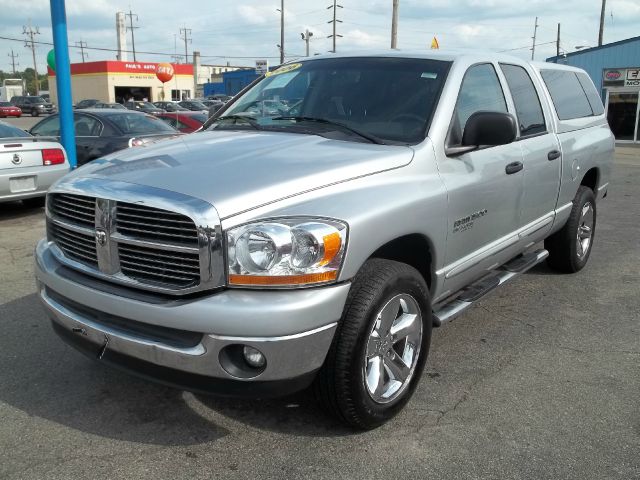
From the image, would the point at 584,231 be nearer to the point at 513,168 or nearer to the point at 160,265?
the point at 513,168

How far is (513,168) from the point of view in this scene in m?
3.97

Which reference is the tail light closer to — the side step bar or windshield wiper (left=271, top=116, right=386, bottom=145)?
windshield wiper (left=271, top=116, right=386, bottom=145)

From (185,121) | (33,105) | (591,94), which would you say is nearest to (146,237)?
(591,94)

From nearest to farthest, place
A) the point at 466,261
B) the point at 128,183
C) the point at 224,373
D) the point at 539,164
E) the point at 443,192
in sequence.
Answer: the point at 224,373 → the point at 128,183 → the point at 443,192 → the point at 466,261 → the point at 539,164

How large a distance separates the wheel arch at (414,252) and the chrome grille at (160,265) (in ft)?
3.00

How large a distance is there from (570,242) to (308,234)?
12.4 ft

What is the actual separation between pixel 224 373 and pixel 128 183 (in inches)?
38.0

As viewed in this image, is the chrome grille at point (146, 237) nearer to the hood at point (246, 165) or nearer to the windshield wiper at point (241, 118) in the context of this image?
the hood at point (246, 165)

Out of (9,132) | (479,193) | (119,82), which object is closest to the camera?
(479,193)

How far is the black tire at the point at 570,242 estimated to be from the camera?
544cm

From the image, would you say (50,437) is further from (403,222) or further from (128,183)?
(403,222)

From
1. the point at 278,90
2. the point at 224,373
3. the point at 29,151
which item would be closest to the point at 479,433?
the point at 224,373

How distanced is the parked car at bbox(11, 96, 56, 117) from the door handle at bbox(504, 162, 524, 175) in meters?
53.9

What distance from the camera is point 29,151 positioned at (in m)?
7.92
